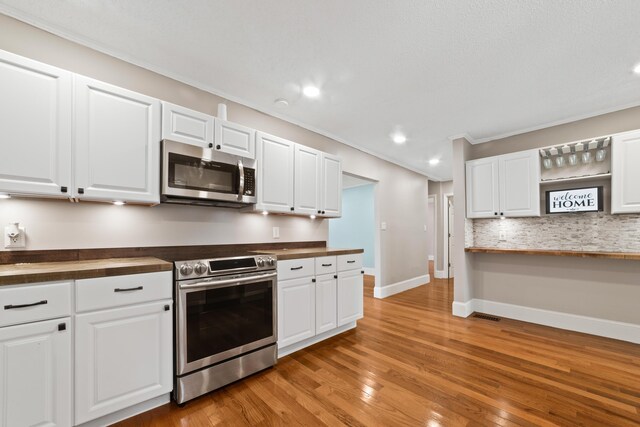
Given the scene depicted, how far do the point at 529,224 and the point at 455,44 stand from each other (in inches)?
112

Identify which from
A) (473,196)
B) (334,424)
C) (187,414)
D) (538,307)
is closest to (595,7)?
(473,196)

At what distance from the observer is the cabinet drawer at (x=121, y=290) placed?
5.28 ft

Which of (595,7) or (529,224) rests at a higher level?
(595,7)

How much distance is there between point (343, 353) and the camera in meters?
2.76

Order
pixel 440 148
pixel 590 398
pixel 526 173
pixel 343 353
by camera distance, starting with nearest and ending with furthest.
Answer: pixel 590 398
pixel 343 353
pixel 526 173
pixel 440 148

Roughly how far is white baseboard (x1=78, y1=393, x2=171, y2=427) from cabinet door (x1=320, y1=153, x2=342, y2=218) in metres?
2.29

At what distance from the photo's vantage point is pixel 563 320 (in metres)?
3.44

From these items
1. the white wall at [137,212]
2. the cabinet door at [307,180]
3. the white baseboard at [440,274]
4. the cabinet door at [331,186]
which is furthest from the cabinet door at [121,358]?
the white baseboard at [440,274]

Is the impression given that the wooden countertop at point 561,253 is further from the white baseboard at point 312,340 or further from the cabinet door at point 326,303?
the cabinet door at point 326,303

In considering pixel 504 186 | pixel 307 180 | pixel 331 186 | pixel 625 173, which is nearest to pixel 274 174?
pixel 307 180

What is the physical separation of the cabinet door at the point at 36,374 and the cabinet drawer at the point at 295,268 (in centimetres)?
148

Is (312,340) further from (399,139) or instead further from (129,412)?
(399,139)

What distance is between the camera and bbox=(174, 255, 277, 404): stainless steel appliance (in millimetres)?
1949

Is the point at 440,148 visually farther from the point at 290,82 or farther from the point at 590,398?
the point at 590,398
